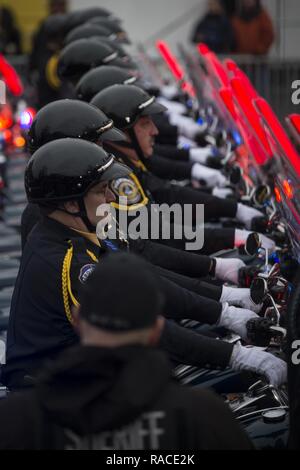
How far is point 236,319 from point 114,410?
1971 millimetres

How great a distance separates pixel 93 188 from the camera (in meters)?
4.40

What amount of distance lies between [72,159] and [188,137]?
5.13 m

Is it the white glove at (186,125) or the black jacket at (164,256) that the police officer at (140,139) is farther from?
the white glove at (186,125)

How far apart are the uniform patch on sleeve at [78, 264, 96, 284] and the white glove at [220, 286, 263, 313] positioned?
0.79m

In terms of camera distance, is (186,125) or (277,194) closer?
(277,194)

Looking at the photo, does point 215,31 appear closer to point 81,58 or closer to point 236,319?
point 81,58

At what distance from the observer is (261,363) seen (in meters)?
3.94

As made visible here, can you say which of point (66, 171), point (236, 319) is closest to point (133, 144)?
point (66, 171)

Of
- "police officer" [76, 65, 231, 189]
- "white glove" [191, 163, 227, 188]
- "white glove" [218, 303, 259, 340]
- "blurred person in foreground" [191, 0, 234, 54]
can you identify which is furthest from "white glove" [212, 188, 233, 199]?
"blurred person in foreground" [191, 0, 234, 54]

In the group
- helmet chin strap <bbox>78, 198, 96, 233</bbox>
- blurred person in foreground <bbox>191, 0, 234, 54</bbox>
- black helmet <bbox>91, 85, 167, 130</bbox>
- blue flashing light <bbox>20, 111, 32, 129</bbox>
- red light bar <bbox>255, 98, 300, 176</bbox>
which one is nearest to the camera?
helmet chin strap <bbox>78, 198, 96, 233</bbox>

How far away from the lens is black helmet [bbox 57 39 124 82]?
26.8 ft

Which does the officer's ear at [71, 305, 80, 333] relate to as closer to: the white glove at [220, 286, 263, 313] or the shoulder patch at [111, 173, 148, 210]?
the white glove at [220, 286, 263, 313]

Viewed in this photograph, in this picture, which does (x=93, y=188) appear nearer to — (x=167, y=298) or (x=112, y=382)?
(x=167, y=298)

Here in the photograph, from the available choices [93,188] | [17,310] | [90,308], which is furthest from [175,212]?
[90,308]
